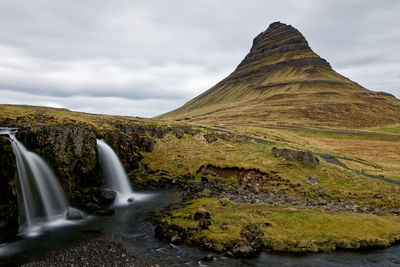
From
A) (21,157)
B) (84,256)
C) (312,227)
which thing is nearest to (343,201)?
(312,227)

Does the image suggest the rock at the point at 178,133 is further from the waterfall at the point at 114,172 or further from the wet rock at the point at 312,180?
the wet rock at the point at 312,180

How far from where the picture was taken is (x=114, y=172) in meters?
43.1

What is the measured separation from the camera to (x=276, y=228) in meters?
25.8

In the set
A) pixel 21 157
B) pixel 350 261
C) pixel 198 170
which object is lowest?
pixel 350 261

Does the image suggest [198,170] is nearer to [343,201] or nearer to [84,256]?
[343,201]

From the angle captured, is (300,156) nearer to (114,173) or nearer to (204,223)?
(204,223)

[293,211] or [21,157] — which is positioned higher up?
[21,157]

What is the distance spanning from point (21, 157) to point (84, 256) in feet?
57.5

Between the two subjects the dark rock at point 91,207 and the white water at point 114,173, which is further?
the white water at point 114,173

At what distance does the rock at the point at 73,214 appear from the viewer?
2977 centimetres

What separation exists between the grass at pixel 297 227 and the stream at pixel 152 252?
1.03 m

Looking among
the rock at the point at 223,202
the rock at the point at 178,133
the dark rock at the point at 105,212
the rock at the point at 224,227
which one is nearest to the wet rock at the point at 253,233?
the rock at the point at 224,227

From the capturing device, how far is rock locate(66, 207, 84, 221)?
97.7 ft

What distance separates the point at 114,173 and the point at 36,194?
546 inches
